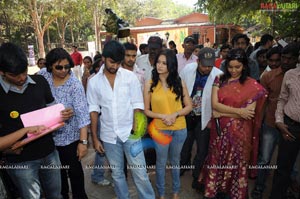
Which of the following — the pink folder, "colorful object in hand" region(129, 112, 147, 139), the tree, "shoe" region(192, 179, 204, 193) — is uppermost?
the tree

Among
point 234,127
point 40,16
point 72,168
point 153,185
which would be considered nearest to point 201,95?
point 234,127

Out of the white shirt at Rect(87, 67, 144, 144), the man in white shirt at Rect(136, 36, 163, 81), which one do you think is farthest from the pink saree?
the man in white shirt at Rect(136, 36, 163, 81)

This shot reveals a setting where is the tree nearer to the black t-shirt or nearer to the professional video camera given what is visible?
the professional video camera

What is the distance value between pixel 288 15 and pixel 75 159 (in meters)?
5.98

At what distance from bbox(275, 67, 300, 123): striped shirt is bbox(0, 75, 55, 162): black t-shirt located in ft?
7.22

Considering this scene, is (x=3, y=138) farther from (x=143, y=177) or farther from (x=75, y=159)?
(x=143, y=177)

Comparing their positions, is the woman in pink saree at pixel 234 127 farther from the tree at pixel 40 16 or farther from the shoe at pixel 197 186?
the tree at pixel 40 16

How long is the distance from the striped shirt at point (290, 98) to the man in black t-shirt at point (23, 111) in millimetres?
2082

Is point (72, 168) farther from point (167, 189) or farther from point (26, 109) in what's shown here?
point (167, 189)

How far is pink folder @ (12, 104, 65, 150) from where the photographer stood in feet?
6.48

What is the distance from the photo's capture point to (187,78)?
329 centimetres

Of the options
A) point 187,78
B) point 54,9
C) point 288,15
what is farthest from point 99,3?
point 187,78

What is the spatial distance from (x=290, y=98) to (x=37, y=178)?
241 centimetres

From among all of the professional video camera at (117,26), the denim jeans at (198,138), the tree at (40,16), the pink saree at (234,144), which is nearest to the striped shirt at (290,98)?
the pink saree at (234,144)
